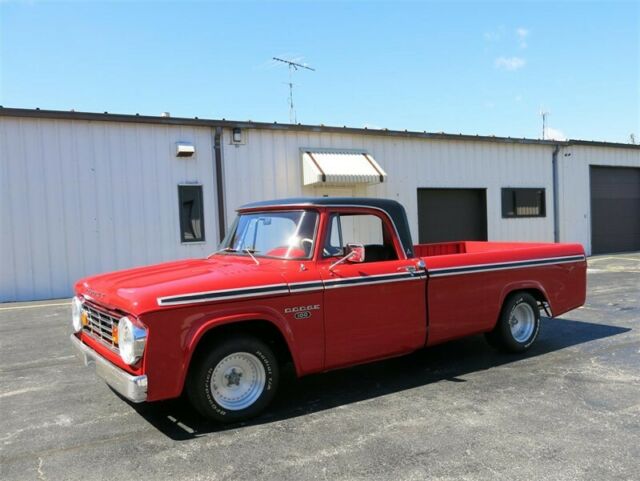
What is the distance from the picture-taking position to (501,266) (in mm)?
5711

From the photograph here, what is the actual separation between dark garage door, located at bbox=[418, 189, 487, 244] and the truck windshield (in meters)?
11.1

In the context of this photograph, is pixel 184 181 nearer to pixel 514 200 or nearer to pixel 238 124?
pixel 238 124

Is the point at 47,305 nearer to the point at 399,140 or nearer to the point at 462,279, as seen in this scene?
the point at 462,279

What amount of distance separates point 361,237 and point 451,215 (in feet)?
38.7

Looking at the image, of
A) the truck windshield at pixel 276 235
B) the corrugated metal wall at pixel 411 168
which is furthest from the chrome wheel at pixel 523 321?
the corrugated metal wall at pixel 411 168

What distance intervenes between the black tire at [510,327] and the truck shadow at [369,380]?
124 mm

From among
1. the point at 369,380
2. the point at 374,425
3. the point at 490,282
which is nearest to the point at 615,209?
the point at 490,282

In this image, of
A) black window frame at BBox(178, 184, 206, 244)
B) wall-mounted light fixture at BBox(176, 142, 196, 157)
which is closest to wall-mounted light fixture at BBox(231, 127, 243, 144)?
wall-mounted light fixture at BBox(176, 142, 196, 157)

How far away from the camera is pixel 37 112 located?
10.7 m

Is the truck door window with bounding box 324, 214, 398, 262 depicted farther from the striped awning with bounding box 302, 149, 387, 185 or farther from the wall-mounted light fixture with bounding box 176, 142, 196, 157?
the striped awning with bounding box 302, 149, 387, 185

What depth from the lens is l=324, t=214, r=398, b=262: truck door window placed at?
466cm

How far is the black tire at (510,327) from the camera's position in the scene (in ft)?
19.1

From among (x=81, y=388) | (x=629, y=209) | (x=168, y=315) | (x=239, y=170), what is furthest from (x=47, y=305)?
(x=629, y=209)

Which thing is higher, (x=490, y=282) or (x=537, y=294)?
(x=490, y=282)
